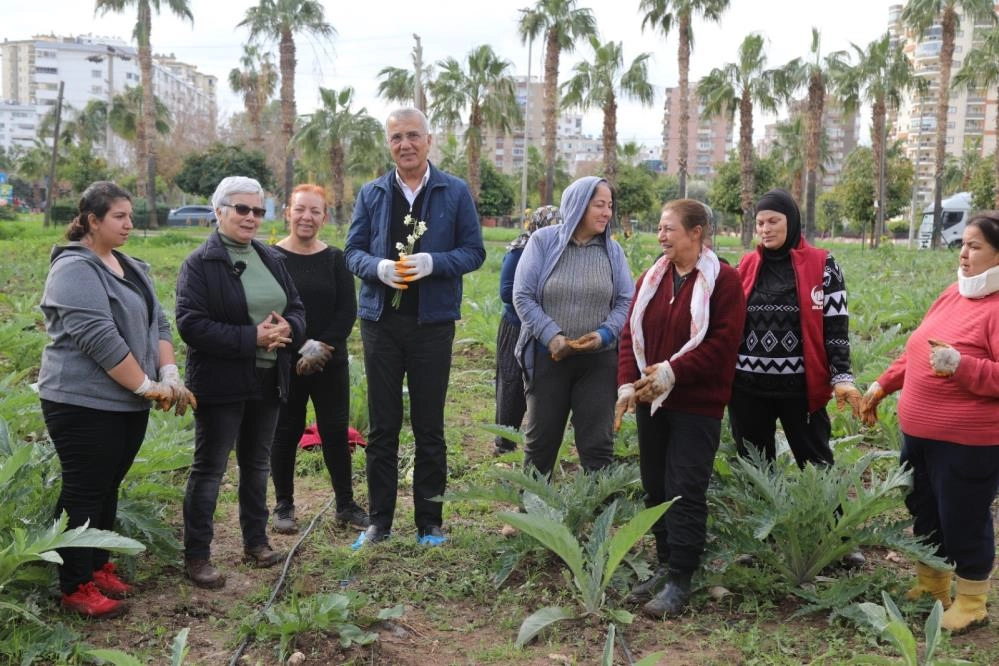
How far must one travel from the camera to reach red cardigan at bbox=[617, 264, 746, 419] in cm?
344

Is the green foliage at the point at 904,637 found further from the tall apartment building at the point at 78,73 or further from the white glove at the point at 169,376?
the tall apartment building at the point at 78,73

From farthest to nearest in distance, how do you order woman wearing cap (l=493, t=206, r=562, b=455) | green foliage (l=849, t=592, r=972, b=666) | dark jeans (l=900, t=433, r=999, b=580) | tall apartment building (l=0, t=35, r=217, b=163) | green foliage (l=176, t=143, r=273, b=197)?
1. tall apartment building (l=0, t=35, r=217, b=163)
2. green foliage (l=176, t=143, r=273, b=197)
3. woman wearing cap (l=493, t=206, r=562, b=455)
4. dark jeans (l=900, t=433, r=999, b=580)
5. green foliage (l=849, t=592, r=972, b=666)

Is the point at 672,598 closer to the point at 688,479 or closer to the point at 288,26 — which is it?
the point at 688,479

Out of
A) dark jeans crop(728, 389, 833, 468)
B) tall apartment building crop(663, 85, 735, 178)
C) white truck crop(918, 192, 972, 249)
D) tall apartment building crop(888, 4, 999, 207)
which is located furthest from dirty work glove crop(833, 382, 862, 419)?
tall apartment building crop(663, 85, 735, 178)

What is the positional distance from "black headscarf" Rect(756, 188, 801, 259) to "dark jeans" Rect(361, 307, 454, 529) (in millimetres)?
1538

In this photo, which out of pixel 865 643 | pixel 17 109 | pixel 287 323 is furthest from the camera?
pixel 17 109

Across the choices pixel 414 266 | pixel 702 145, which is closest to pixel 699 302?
pixel 414 266

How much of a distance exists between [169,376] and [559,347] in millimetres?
1681

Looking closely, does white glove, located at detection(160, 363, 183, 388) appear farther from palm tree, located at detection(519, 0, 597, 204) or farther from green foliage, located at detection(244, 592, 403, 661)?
palm tree, located at detection(519, 0, 597, 204)

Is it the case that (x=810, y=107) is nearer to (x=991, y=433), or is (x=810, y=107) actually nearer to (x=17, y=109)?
(x=991, y=433)

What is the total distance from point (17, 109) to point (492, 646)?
14680 centimetres

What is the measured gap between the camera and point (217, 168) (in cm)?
4259

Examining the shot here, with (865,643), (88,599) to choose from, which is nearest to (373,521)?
(88,599)

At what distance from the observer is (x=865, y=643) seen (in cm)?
327
